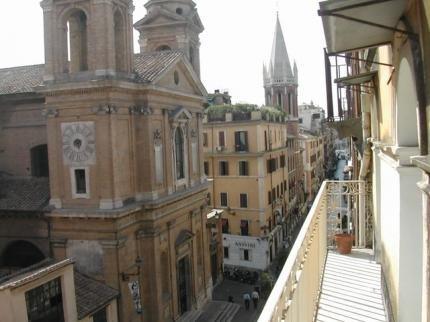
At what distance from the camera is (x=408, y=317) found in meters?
4.74

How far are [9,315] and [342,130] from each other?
1000 cm

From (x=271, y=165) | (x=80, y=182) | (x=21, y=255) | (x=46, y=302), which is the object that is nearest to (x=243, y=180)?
(x=271, y=165)

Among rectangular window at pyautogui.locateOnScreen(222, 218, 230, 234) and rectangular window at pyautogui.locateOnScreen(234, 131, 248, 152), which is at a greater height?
rectangular window at pyautogui.locateOnScreen(234, 131, 248, 152)

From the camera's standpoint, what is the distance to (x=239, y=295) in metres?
27.5

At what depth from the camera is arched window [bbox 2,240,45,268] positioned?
1872 centimetres

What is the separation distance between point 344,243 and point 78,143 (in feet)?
39.1

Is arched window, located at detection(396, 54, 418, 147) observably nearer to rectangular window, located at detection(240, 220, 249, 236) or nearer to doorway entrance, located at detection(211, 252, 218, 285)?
doorway entrance, located at detection(211, 252, 218, 285)

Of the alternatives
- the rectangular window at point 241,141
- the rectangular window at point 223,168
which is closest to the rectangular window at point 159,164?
the rectangular window at point 241,141

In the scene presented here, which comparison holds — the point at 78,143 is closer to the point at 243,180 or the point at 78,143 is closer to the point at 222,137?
the point at 222,137

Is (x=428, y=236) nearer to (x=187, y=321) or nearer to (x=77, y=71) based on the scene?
(x=77, y=71)

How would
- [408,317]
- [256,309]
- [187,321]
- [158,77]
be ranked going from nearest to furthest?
[408,317] < [158,77] < [187,321] < [256,309]

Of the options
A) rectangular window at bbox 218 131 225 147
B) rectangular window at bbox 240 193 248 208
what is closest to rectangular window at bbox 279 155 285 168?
rectangular window at bbox 240 193 248 208

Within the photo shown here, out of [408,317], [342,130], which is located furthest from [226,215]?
[408,317]

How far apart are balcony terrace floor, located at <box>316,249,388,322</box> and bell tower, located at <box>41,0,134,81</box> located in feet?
39.3
